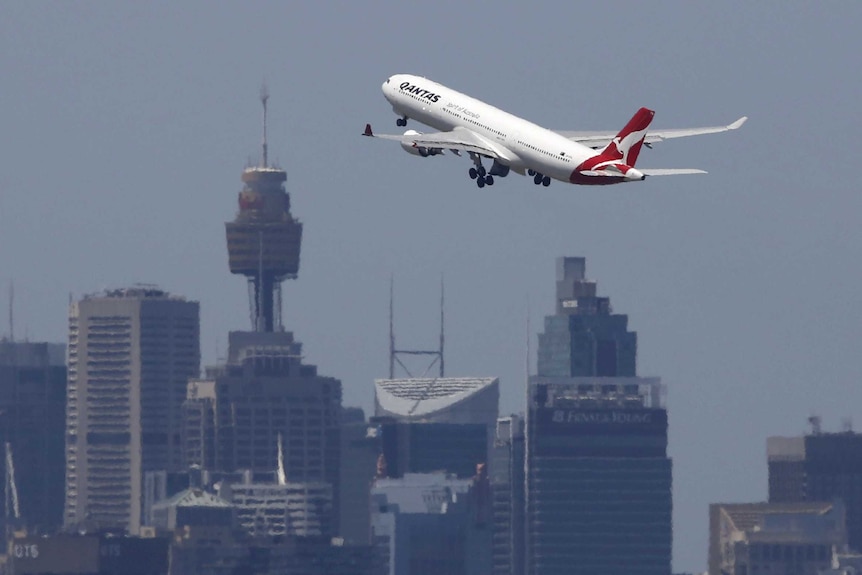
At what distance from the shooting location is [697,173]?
200 meters
